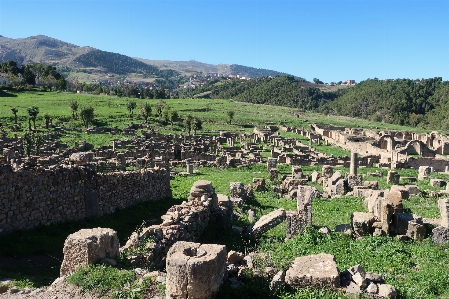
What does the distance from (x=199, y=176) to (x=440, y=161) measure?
27042 mm

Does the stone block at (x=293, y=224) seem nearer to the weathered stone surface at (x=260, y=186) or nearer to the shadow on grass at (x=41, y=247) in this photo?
the shadow on grass at (x=41, y=247)

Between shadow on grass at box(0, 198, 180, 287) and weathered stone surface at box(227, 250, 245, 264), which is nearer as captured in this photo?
weathered stone surface at box(227, 250, 245, 264)

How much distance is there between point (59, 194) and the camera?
1465cm

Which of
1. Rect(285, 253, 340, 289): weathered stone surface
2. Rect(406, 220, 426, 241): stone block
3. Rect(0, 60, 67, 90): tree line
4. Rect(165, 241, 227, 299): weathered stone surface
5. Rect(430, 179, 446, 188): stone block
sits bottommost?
Rect(430, 179, 446, 188): stone block

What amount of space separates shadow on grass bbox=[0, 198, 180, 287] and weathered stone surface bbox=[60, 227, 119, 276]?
1.10m

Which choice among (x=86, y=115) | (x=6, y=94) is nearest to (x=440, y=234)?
(x=86, y=115)

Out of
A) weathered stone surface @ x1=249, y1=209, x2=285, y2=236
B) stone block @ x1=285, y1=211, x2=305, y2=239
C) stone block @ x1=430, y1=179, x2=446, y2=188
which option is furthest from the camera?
stone block @ x1=430, y1=179, x2=446, y2=188

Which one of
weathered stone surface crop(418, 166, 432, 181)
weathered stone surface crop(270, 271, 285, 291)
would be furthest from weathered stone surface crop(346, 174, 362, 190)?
weathered stone surface crop(270, 271, 285, 291)

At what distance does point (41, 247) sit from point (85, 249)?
4.10 metres

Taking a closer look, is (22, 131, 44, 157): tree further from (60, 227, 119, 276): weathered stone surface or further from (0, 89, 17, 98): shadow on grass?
(0, 89, 17, 98): shadow on grass

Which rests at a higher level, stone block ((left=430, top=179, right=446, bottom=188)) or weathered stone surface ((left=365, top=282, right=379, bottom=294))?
weathered stone surface ((left=365, top=282, right=379, bottom=294))

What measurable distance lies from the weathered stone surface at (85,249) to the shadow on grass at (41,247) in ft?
3.60

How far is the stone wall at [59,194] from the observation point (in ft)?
42.7

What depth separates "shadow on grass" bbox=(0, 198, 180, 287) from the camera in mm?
10734
